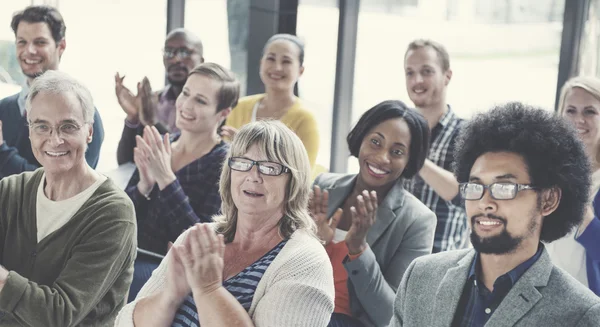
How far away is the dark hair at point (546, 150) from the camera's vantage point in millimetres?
1874

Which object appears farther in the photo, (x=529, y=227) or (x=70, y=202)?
(x=70, y=202)

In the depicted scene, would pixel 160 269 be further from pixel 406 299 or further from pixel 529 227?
pixel 529 227

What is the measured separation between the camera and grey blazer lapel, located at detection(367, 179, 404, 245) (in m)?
2.73

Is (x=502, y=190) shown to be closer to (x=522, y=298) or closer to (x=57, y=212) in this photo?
(x=522, y=298)

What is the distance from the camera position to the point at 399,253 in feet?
8.96

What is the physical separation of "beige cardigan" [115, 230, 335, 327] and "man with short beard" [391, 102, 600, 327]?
190 mm

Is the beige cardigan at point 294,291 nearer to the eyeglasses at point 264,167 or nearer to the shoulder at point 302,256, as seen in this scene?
the shoulder at point 302,256

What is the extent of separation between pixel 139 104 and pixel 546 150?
7.68ft

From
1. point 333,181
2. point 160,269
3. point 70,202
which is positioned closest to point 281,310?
point 160,269

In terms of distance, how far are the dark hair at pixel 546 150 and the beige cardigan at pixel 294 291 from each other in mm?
434

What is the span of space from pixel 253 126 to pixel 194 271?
0.47 m

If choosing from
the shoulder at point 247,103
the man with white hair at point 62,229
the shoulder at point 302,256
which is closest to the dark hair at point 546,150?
the shoulder at point 302,256

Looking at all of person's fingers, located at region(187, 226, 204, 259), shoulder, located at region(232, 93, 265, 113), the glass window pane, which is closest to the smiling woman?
person's fingers, located at region(187, 226, 204, 259)

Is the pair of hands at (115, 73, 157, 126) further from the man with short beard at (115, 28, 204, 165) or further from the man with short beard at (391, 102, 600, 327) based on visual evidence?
the man with short beard at (391, 102, 600, 327)
